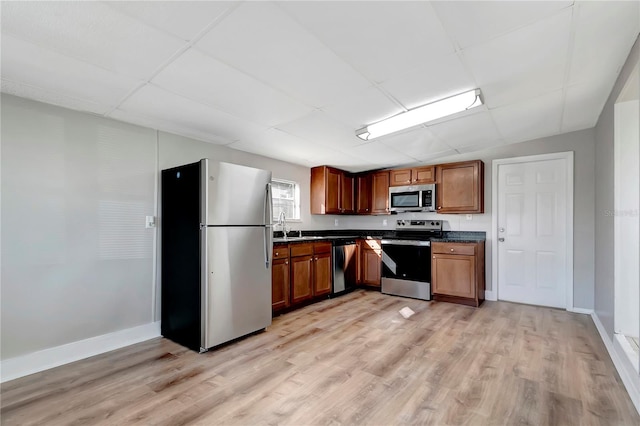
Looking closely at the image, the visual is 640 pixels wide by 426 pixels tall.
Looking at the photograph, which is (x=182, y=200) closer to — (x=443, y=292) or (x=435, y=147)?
(x=435, y=147)

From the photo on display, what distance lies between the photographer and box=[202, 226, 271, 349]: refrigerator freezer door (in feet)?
8.79

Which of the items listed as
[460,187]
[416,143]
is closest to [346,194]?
[416,143]

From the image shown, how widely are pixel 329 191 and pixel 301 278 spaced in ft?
5.59

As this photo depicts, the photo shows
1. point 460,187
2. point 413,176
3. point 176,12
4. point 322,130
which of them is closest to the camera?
point 176,12

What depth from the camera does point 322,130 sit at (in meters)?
3.33

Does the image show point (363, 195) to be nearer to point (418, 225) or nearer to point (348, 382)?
point (418, 225)

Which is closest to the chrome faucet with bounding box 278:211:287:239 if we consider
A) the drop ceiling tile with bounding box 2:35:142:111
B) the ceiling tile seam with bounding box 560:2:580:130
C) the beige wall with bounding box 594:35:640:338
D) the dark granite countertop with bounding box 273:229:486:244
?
the dark granite countertop with bounding box 273:229:486:244

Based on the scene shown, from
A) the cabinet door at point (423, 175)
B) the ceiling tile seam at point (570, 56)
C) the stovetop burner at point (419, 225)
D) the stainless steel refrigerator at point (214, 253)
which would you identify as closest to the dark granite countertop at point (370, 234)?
the stovetop burner at point (419, 225)

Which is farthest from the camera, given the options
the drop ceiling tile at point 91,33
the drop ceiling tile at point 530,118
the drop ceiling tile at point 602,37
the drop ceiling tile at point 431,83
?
the drop ceiling tile at point 530,118

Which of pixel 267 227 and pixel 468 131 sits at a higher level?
pixel 468 131

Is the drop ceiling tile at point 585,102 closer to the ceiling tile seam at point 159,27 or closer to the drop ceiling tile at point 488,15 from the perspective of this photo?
the drop ceiling tile at point 488,15

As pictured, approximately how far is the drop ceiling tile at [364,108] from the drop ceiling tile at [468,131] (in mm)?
823

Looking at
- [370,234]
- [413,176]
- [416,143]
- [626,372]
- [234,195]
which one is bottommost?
[626,372]

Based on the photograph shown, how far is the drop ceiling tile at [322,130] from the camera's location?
3.01 metres
